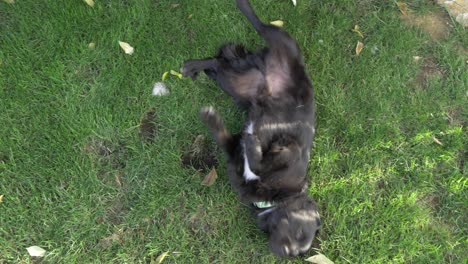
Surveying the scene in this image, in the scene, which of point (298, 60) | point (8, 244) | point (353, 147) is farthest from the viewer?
point (353, 147)

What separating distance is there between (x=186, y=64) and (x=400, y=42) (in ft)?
6.49

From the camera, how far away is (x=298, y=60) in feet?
10.1

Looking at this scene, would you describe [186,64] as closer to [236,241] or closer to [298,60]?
[298,60]

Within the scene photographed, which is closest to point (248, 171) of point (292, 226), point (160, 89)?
point (292, 226)

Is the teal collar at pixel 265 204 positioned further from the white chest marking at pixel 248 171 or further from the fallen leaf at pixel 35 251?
the fallen leaf at pixel 35 251

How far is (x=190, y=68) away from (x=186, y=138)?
58 cm

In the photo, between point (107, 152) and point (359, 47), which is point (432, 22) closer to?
point (359, 47)

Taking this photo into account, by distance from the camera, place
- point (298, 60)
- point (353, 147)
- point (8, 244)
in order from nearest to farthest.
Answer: point (8, 244) → point (298, 60) → point (353, 147)

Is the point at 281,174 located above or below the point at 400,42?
below

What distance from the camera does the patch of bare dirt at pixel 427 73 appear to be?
362cm

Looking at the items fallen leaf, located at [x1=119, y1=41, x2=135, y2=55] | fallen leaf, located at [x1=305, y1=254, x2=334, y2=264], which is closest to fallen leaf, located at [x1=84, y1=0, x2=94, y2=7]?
fallen leaf, located at [x1=119, y1=41, x2=135, y2=55]

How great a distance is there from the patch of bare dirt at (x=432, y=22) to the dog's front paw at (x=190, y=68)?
2043 millimetres

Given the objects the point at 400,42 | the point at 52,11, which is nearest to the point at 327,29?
the point at 400,42

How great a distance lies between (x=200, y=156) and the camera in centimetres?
331
